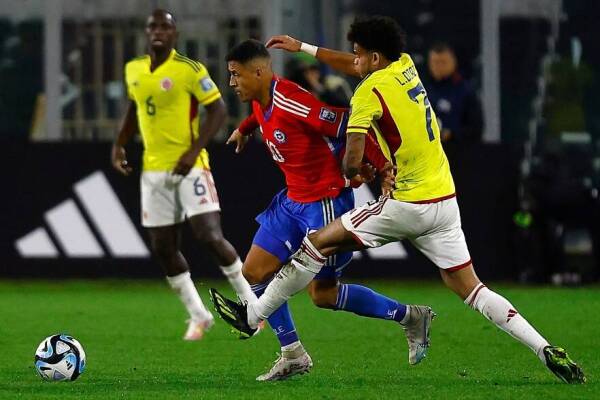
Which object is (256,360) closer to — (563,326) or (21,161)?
(563,326)

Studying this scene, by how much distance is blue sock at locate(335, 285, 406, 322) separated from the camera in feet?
27.4

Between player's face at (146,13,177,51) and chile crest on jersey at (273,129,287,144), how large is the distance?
2716 millimetres

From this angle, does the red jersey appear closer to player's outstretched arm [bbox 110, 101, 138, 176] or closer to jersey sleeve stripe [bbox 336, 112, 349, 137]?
jersey sleeve stripe [bbox 336, 112, 349, 137]

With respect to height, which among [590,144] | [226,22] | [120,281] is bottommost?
[120,281]

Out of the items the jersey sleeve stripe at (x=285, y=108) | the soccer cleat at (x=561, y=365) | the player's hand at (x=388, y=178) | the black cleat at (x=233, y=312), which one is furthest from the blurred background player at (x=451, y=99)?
the soccer cleat at (x=561, y=365)

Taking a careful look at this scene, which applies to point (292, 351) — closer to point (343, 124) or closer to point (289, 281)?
point (289, 281)

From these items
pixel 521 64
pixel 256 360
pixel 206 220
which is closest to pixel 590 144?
pixel 521 64

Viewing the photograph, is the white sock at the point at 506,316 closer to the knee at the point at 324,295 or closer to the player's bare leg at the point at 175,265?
the knee at the point at 324,295

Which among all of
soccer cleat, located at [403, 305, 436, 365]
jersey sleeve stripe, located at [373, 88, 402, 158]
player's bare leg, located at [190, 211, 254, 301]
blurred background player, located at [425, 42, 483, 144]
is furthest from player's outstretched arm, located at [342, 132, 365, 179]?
blurred background player, located at [425, 42, 483, 144]

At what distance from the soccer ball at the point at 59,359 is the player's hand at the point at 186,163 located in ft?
9.22

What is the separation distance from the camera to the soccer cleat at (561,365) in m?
7.50

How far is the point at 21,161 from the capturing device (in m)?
15.0

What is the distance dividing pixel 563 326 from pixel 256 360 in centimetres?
280

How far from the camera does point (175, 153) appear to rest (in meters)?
10.9
